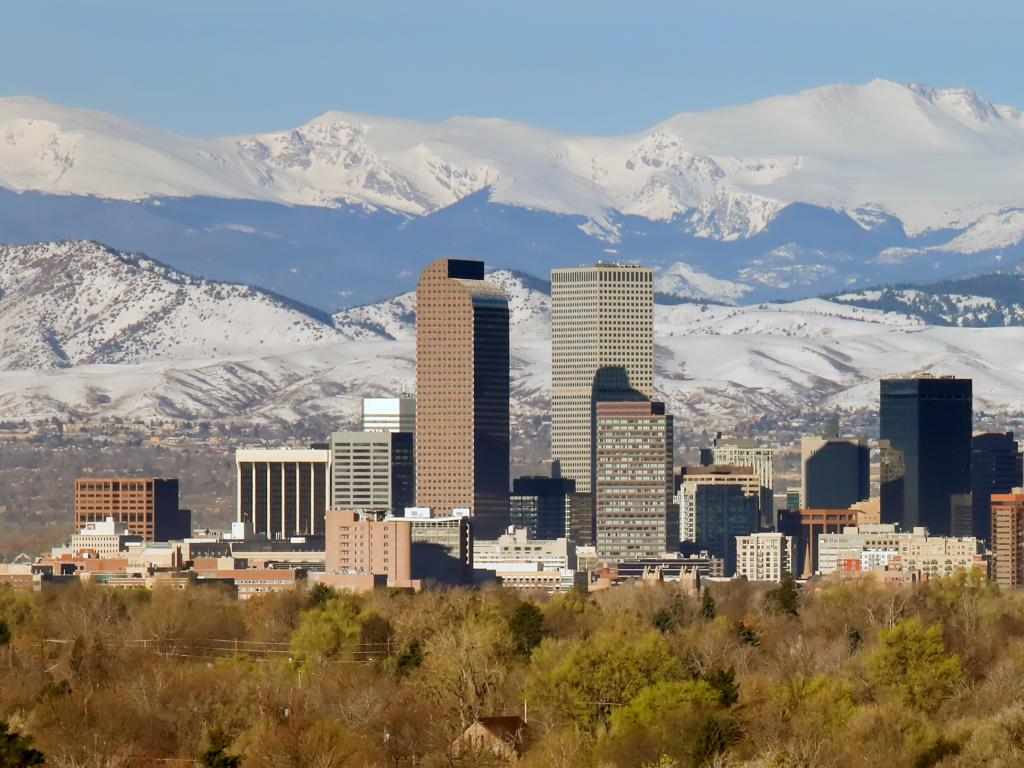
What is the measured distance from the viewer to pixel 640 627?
112 meters

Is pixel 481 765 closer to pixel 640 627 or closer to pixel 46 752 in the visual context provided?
pixel 46 752

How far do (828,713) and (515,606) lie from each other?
147ft

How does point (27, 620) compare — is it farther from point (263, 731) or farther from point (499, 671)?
point (263, 731)

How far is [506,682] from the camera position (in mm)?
91188

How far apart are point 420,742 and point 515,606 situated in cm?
4712

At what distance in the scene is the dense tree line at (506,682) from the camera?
70.2 metres

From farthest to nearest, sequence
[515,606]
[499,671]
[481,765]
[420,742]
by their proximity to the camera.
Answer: [515,606]
[499,671]
[420,742]
[481,765]

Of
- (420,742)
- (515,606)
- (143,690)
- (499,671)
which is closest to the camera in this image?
(420,742)

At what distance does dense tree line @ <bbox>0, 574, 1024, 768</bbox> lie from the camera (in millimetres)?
70250

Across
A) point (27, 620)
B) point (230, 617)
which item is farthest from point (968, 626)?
point (27, 620)

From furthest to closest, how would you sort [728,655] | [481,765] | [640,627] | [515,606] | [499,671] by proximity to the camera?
[515,606]
[640,627]
[728,655]
[499,671]
[481,765]

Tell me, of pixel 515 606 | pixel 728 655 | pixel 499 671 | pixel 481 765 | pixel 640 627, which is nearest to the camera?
pixel 481 765

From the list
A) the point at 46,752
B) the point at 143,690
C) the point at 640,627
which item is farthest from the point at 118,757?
the point at 640,627

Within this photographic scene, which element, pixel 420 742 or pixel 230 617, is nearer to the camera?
pixel 420 742
